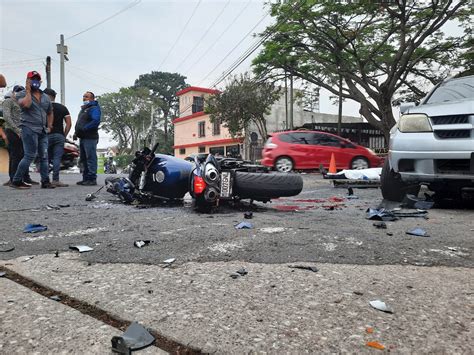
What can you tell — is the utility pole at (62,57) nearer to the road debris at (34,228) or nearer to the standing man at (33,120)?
the standing man at (33,120)

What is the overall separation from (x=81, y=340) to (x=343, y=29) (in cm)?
1625

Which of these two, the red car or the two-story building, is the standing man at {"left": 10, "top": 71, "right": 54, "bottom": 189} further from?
the two-story building

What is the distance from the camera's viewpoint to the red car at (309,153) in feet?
42.4

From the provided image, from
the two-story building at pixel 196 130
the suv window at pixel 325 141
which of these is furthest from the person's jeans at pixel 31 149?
→ the two-story building at pixel 196 130

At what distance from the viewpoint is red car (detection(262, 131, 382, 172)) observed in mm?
12930

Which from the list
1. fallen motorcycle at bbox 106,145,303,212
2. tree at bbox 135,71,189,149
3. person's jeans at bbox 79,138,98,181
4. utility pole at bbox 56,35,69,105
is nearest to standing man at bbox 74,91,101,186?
person's jeans at bbox 79,138,98,181

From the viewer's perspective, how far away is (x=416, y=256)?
2.18 metres

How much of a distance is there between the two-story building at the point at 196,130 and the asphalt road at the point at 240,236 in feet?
86.3

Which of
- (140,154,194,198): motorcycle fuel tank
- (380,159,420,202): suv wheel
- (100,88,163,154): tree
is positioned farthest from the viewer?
(100,88,163,154): tree

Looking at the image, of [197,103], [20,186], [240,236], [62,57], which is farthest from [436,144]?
[197,103]

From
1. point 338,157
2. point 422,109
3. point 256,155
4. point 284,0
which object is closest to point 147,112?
point 256,155

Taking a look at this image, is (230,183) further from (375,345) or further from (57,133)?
(57,133)

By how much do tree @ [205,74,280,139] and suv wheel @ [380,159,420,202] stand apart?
1834cm

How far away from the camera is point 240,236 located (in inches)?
106
